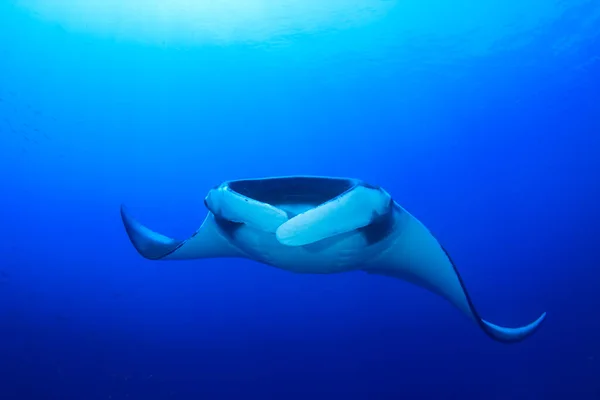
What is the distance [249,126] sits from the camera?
52.3 feet

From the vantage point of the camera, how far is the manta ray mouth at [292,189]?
88.6 inches

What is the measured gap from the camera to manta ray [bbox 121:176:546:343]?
170 cm

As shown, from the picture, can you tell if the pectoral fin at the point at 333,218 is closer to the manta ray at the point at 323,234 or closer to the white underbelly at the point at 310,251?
the manta ray at the point at 323,234

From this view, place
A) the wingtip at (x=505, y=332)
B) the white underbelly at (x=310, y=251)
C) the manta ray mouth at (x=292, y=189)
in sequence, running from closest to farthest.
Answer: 1. the white underbelly at (x=310, y=251)
2. the manta ray mouth at (x=292, y=189)
3. the wingtip at (x=505, y=332)

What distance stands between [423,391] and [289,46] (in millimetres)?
10125

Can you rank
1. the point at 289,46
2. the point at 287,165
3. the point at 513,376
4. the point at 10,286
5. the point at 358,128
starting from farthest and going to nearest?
the point at 287,165
the point at 358,128
the point at 289,46
the point at 10,286
the point at 513,376

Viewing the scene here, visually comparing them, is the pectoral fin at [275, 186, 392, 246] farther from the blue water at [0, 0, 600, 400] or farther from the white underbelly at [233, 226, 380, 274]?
the blue water at [0, 0, 600, 400]

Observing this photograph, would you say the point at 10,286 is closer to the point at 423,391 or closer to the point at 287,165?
the point at 287,165

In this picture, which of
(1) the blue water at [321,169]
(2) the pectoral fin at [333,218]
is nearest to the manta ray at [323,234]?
(2) the pectoral fin at [333,218]

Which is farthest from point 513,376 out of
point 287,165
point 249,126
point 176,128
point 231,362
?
point 176,128

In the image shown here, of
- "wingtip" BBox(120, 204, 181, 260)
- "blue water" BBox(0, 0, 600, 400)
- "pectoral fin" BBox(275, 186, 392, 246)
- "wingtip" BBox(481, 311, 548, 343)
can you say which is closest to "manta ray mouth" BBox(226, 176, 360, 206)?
"pectoral fin" BBox(275, 186, 392, 246)

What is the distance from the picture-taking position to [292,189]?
2375 mm

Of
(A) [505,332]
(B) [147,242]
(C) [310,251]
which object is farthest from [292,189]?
(A) [505,332]

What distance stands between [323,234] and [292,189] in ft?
2.45
